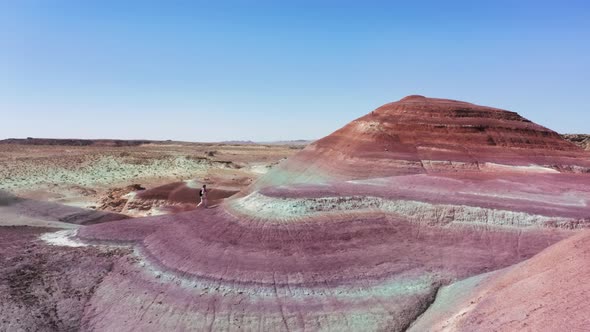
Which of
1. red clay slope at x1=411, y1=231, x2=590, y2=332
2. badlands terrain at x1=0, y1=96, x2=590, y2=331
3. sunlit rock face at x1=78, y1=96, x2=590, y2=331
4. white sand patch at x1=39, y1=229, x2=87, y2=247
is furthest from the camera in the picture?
white sand patch at x1=39, y1=229, x2=87, y2=247

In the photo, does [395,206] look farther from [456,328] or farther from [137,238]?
[137,238]

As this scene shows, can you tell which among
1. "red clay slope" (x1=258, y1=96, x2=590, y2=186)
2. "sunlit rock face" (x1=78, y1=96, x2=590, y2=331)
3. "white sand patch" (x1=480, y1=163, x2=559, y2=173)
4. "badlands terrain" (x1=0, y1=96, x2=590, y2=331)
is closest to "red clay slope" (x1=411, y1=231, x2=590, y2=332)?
"badlands terrain" (x1=0, y1=96, x2=590, y2=331)

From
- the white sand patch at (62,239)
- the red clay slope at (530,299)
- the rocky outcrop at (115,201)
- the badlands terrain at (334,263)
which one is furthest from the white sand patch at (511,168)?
the rocky outcrop at (115,201)

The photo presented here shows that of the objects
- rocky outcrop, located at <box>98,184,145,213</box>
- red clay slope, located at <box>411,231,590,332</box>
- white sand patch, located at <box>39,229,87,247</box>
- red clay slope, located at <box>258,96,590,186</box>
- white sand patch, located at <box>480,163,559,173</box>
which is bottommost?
rocky outcrop, located at <box>98,184,145,213</box>

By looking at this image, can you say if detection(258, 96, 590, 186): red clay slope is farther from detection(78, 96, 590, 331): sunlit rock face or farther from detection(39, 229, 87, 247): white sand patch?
detection(39, 229, 87, 247): white sand patch

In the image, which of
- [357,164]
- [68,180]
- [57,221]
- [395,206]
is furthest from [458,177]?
[68,180]

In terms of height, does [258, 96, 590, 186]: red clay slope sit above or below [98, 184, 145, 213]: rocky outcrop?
above

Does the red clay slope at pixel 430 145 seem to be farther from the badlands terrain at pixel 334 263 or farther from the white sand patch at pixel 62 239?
the white sand patch at pixel 62 239
